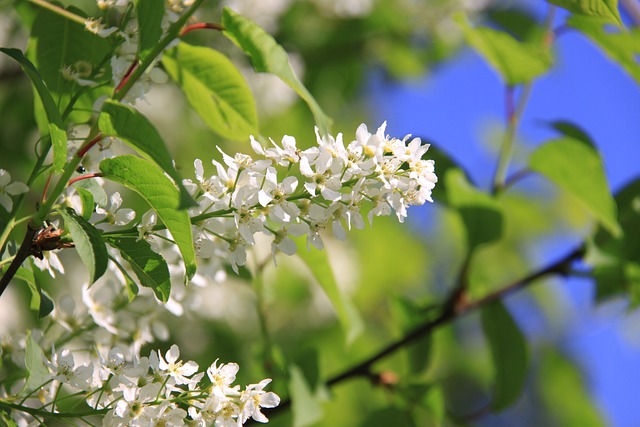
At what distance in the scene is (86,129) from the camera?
1375mm

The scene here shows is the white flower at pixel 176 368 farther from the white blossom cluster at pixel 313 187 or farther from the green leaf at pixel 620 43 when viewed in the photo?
the green leaf at pixel 620 43

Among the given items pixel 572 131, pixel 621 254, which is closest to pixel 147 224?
pixel 572 131

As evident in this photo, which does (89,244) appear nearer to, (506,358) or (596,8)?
(596,8)

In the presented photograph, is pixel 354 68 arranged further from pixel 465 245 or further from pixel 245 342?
pixel 465 245

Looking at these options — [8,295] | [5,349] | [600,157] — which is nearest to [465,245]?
[600,157]

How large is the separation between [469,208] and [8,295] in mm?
3065

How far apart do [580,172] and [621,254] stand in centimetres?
28

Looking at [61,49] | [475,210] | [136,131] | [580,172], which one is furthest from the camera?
[475,210]

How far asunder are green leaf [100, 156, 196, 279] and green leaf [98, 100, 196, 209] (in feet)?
0.10

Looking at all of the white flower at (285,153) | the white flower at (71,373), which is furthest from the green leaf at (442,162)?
the white flower at (71,373)

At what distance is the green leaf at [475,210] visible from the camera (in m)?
1.76

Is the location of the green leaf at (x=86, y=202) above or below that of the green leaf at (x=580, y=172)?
above

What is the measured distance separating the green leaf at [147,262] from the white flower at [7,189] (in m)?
0.17

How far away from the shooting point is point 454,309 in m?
1.88
